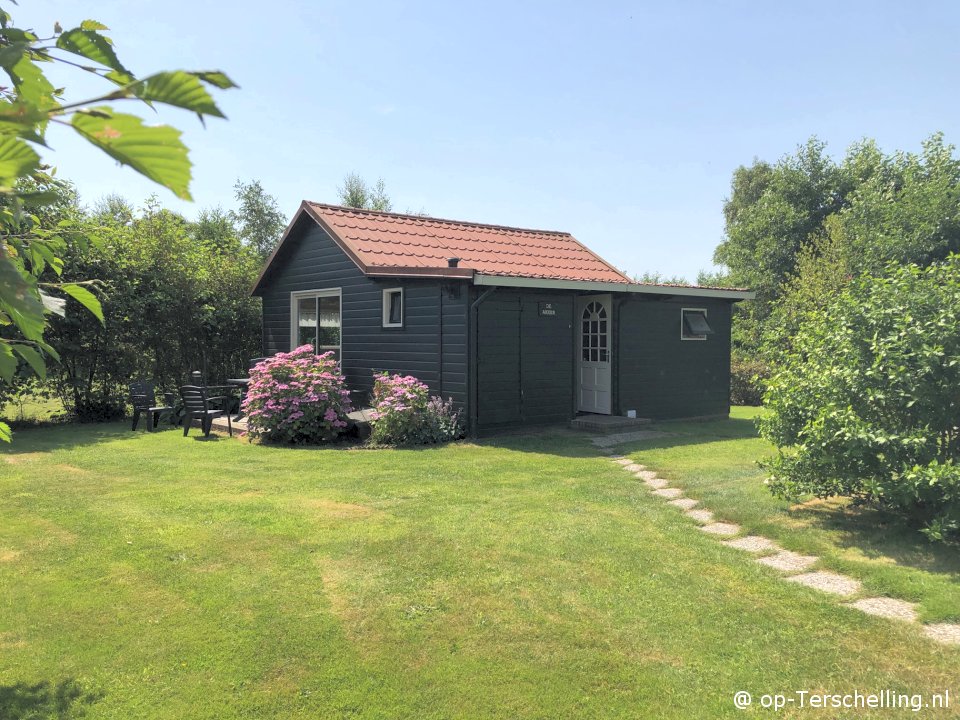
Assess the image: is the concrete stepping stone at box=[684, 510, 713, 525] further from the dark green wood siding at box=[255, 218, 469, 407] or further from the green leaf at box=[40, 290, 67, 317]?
the green leaf at box=[40, 290, 67, 317]

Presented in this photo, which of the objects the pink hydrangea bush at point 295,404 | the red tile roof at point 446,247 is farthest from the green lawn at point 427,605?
the red tile roof at point 446,247

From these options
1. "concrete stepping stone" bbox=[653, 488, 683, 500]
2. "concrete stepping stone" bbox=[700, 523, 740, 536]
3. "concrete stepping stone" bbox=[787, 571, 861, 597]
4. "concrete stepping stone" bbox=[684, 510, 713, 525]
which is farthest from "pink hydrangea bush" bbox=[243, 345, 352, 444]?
"concrete stepping stone" bbox=[787, 571, 861, 597]

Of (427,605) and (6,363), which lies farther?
(427,605)

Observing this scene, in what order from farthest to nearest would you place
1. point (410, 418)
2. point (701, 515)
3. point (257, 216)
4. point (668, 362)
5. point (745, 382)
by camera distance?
point (257, 216)
point (745, 382)
point (668, 362)
point (410, 418)
point (701, 515)

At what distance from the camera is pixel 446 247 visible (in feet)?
39.2

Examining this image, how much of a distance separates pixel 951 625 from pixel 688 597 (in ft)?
4.14

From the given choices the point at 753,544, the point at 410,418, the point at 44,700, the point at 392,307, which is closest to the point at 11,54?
the point at 44,700

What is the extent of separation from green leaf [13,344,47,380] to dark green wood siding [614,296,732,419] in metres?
10.7

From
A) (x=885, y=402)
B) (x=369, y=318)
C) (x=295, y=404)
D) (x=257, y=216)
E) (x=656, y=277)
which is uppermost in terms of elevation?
(x=257, y=216)

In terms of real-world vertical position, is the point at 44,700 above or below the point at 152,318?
below

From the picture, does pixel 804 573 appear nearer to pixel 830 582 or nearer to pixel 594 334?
pixel 830 582

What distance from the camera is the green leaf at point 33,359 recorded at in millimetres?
1049

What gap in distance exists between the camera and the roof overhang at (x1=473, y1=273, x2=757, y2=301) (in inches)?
370

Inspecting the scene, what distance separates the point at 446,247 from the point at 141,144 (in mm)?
11310
